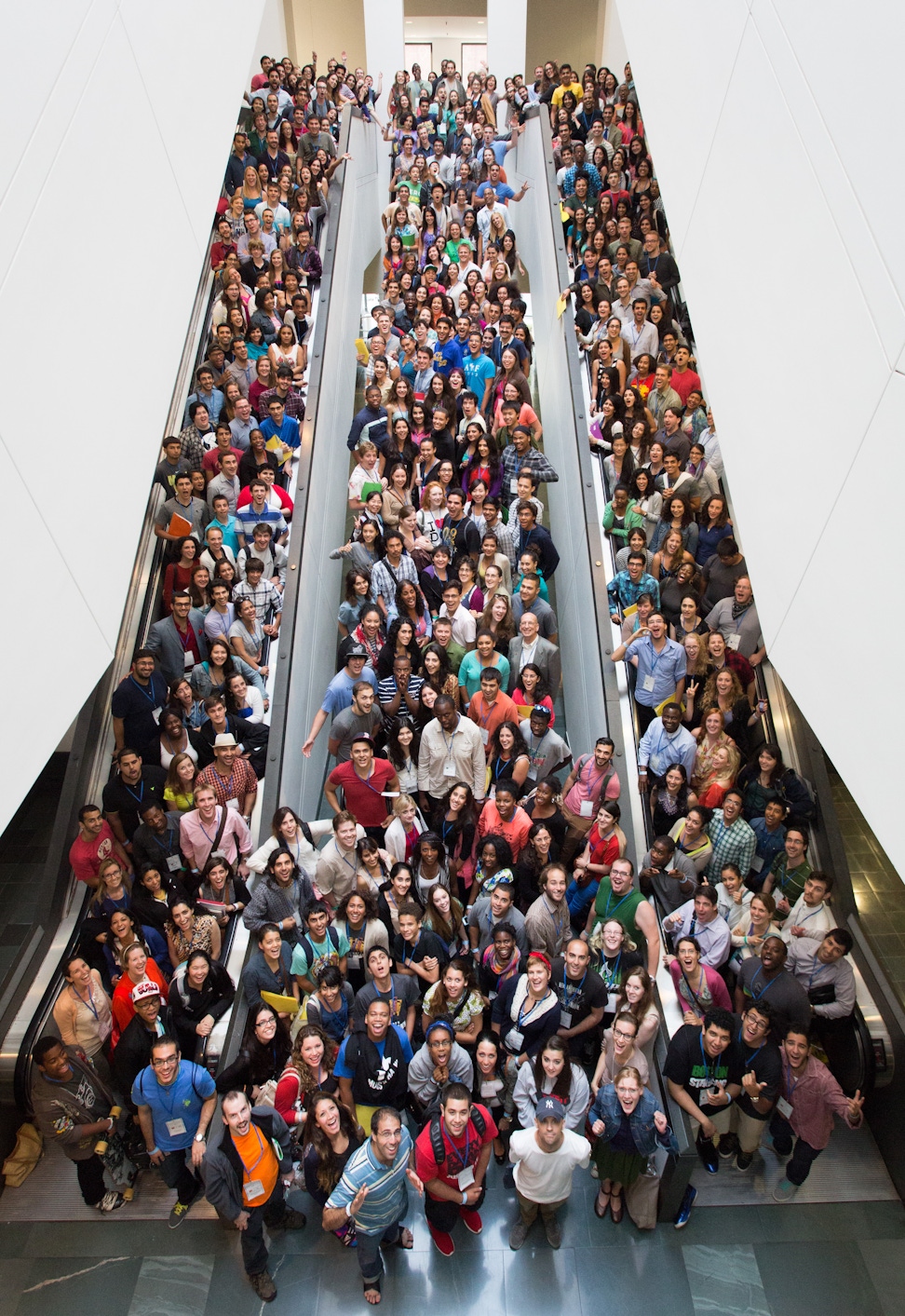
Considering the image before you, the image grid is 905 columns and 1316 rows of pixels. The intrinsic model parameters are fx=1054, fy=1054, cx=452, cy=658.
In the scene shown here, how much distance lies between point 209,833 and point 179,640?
5.57 ft

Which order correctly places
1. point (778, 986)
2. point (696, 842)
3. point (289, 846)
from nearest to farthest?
point (778, 986) < point (289, 846) < point (696, 842)

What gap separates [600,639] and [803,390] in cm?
301

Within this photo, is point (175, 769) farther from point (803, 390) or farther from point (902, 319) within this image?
point (902, 319)

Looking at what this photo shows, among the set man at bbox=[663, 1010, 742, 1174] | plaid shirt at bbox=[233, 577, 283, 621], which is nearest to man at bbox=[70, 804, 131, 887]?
plaid shirt at bbox=[233, 577, 283, 621]

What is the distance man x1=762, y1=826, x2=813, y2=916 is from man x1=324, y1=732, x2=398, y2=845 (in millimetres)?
Answer: 2440

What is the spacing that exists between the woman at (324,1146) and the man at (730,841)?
269 centimetres

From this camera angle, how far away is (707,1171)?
595 centimetres

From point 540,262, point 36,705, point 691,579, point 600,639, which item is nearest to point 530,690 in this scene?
point 600,639

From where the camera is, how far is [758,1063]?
5539mm

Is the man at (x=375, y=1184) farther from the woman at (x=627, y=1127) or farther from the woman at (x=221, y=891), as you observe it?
the woman at (x=221, y=891)

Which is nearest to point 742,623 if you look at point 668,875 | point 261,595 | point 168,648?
point 668,875

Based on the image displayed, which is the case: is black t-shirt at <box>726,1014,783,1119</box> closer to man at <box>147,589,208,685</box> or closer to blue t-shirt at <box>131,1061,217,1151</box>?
blue t-shirt at <box>131,1061,217,1151</box>

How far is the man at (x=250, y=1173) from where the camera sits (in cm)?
502

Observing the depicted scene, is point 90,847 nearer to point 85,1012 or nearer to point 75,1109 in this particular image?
point 85,1012
